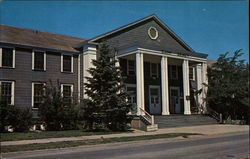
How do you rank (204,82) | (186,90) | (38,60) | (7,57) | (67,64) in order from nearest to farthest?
(7,57), (38,60), (67,64), (186,90), (204,82)

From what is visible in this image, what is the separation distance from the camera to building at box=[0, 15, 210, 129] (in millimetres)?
21672

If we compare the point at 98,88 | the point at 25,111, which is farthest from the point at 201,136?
the point at 25,111

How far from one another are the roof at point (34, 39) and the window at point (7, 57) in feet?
2.15

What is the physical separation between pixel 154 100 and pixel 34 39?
42.8 feet

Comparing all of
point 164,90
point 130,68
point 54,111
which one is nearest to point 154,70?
point 130,68

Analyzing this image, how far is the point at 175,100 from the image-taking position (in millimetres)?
31625

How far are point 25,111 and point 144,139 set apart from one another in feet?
27.6

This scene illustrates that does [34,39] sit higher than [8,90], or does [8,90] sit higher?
[34,39]

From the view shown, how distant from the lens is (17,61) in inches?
858

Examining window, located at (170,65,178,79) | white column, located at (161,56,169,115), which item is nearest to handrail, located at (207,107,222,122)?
window, located at (170,65,178,79)

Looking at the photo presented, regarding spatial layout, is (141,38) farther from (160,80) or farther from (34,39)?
(34,39)

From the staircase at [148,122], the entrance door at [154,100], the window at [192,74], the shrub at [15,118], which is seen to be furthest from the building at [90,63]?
the shrub at [15,118]

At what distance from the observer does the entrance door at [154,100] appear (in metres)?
29.0

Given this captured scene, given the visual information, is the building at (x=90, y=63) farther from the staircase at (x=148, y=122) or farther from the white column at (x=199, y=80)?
the staircase at (x=148, y=122)
